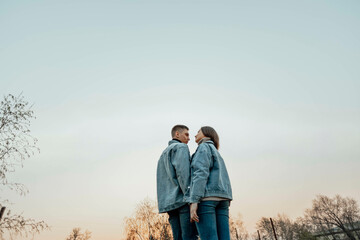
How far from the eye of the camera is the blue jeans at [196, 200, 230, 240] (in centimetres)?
215

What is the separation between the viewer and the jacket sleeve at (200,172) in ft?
7.33

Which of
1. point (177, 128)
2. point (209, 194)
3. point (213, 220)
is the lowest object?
point (213, 220)

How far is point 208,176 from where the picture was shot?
243cm

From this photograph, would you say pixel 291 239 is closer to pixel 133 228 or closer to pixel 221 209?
pixel 133 228

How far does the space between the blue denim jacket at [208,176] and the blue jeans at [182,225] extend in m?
0.26

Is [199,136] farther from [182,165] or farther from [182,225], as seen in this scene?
[182,225]

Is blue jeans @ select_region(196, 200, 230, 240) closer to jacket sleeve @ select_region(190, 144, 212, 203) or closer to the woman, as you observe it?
the woman

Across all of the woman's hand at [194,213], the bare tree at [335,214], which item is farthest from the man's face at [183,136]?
the bare tree at [335,214]

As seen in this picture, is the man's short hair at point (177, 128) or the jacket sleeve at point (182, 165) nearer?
the jacket sleeve at point (182, 165)

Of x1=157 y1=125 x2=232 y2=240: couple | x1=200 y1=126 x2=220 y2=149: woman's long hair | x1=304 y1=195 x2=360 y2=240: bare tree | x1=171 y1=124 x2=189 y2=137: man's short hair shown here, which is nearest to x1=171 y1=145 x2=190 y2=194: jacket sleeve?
x1=157 y1=125 x2=232 y2=240: couple

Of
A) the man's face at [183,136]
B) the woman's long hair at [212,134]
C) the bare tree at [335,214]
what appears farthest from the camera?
the bare tree at [335,214]

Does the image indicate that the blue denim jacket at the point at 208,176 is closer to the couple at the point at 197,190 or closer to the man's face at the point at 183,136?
the couple at the point at 197,190

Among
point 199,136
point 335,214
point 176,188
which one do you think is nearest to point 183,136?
point 199,136

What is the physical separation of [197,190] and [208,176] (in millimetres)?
246
